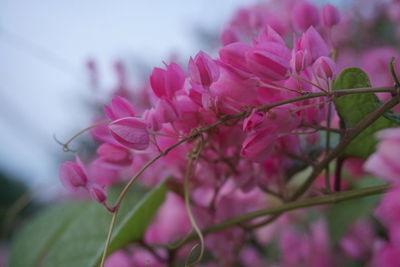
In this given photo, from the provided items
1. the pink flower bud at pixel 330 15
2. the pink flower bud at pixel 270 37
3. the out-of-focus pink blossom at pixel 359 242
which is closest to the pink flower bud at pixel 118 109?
the pink flower bud at pixel 270 37

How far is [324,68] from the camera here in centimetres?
27

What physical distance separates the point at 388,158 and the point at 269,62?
0.10 metres

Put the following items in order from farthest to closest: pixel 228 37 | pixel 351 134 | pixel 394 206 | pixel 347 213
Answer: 1. pixel 347 213
2. pixel 228 37
3. pixel 351 134
4. pixel 394 206

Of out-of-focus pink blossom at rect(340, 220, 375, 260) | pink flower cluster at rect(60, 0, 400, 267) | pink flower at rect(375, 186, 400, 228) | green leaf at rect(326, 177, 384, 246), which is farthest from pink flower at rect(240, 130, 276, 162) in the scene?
out-of-focus pink blossom at rect(340, 220, 375, 260)

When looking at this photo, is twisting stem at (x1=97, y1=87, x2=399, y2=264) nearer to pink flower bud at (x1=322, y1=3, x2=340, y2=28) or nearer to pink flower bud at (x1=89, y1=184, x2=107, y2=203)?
pink flower bud at (x1=89, y1=184, x2=107, y2=203)

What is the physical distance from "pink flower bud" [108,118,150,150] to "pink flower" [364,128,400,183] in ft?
0.49

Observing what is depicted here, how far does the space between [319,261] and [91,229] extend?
0.42 meters

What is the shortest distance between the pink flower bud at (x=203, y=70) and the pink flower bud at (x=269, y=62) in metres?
0.02

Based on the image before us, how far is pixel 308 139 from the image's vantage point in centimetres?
38

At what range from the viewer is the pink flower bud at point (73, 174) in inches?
12.2

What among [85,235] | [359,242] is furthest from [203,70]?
A: [359,242]

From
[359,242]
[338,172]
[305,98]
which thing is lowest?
[359,242]

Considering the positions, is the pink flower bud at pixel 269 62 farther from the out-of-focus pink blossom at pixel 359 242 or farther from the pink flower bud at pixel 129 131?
the out-of-focus pink blossom at pixel 359 242

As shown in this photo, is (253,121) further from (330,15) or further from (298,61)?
(330,15)
